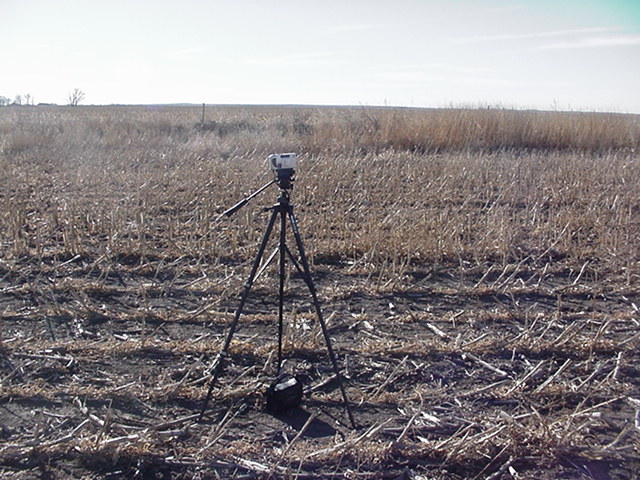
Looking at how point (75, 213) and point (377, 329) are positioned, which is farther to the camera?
point (75, 213)

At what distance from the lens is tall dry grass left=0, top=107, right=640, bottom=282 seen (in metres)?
6.20

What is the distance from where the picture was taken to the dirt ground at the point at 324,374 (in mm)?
2936

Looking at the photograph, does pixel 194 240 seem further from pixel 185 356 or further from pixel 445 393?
pixel 445 393

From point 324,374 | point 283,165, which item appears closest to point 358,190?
point 324,374

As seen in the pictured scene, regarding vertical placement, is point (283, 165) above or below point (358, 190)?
above

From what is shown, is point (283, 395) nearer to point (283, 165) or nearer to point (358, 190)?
point (283, 165)

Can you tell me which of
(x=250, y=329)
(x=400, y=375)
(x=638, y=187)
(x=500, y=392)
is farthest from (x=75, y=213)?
(x=638, y=187)

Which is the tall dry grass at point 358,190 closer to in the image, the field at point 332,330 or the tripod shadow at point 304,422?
the field at point 332,330

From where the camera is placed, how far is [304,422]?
10.8 feet

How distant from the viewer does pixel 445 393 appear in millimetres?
3564

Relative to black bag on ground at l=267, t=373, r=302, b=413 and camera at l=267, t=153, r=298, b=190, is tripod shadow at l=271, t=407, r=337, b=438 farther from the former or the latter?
camera at l=267, t=153, r=298, b=190

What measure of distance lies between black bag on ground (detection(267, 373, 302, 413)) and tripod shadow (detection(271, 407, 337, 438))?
3cm

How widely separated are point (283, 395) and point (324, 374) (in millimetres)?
535

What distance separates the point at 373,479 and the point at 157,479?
101 cm
